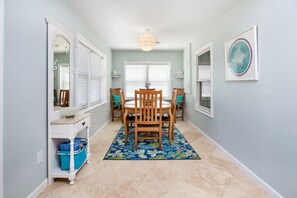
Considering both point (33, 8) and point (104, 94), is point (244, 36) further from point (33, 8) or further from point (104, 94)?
point (104, 94)

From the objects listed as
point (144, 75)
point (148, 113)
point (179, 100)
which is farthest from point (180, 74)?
point (148, 113)

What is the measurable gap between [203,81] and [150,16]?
201 cm

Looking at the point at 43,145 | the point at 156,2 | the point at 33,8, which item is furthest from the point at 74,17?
the point at 43,145

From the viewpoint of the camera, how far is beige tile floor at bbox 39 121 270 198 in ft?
5.77

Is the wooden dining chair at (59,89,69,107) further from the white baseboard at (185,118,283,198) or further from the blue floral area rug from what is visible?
the white baseboard at (185,118,283,198)

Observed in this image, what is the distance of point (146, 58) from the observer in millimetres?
5941

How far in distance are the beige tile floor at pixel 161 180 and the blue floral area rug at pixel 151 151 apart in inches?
5.6

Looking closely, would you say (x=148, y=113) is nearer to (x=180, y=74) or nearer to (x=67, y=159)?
(x=67, y=159)

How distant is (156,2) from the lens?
2.48 metres

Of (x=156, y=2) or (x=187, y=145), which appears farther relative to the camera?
(x=187, y=145)

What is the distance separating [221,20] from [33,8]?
278 centimetres

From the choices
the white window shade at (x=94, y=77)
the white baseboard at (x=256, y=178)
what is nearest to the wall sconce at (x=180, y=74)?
the white window shade at (x=94, y=77)

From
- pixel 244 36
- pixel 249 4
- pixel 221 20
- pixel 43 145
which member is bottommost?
pixel 43 145

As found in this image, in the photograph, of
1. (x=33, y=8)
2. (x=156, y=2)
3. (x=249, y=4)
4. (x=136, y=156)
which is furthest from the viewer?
(x=136, y=156)
